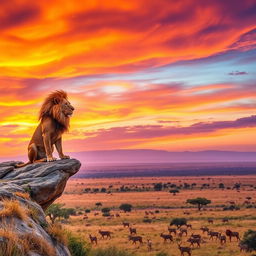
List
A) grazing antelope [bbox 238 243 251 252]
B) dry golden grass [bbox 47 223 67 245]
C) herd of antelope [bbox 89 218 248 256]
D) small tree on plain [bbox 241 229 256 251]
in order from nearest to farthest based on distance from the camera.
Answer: dry golden grass [bbox 47 223 67 245] → small tree on plain [bbox 241 229 256 251] → grazing antelope [bbox 238 243 251 252] → herd of antelope [bbox 89 218 248 256]

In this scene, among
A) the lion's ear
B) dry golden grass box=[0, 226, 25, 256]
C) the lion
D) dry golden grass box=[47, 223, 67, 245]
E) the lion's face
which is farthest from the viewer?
the lion's ear

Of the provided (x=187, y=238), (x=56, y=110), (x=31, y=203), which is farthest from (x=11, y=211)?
(x=187, y=238)

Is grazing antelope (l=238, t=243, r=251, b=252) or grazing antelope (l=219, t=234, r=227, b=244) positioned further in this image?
grazing antelope (l=219, t=234, r=227, b=244)

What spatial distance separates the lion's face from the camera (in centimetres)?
1378

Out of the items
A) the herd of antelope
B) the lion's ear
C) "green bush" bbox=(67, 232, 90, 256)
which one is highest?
the lion's ear

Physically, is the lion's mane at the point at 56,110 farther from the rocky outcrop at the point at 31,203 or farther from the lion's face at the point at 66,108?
the rocky outcrop at the point at 31,203

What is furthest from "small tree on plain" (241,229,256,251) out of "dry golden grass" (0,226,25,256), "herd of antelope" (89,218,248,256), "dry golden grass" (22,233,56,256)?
"dry golden grass" (0,226,25,256)

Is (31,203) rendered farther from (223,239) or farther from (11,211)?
(223,239)

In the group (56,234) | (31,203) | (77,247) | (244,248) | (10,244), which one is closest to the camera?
(10,244)

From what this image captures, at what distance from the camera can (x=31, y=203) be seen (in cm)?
1052

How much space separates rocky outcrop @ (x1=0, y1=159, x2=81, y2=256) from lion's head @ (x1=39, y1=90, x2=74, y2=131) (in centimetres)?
139

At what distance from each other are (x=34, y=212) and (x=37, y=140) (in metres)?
4.49

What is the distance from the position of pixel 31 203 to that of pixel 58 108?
4.09 metres

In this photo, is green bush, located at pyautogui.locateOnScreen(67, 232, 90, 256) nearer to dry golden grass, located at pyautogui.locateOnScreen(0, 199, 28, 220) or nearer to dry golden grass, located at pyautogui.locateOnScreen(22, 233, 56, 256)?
dry golden grass, located at pyautogui.locateOnScreen(0, 199, 28, 220)
